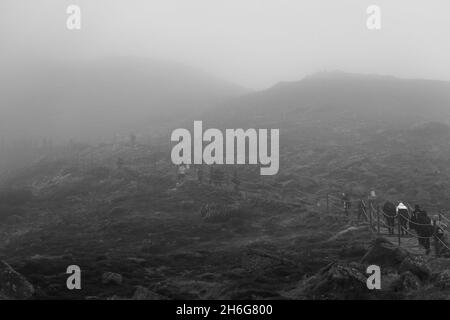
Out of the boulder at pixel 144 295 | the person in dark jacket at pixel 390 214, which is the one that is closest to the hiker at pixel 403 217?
the person in dark jacket at pixel 390 214

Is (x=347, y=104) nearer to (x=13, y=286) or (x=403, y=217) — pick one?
(x=403, y=217)

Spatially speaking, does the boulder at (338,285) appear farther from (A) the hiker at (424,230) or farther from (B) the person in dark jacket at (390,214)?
(B) the person in dark jacket at (390,214)

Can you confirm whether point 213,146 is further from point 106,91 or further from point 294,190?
point 106,91

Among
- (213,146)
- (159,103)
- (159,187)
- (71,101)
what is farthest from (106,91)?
(159,187)

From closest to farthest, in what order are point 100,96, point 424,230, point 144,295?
point 144,295 < point 424,230 < point 100,96

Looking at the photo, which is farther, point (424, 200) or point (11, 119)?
point (11, 119)

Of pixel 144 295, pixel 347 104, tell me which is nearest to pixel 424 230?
pixel 144 295
